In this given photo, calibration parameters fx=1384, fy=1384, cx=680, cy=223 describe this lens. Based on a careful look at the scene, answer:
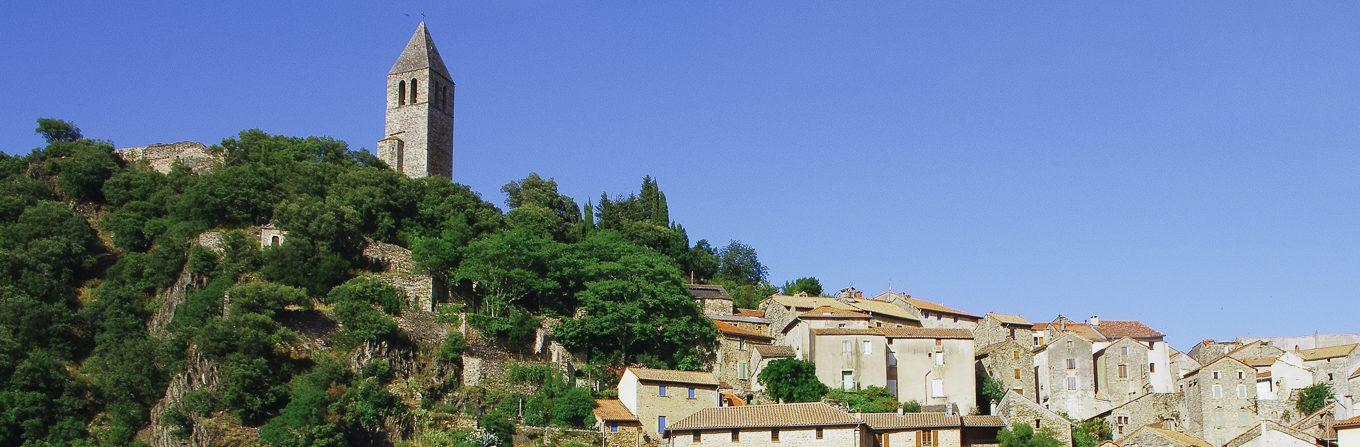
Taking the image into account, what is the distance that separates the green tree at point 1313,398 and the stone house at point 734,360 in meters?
23.6

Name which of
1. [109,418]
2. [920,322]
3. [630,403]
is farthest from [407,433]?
[920,322]

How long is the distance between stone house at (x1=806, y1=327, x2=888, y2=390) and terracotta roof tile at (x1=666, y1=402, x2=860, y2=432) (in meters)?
6.12

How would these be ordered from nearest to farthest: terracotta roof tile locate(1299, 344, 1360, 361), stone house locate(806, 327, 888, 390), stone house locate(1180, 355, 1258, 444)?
stone house locate(806, 327, 888, 390), stone house locate(1180, 355, 1258, 444), terracotta roof tile locate(1299, 344, 1360, 361)

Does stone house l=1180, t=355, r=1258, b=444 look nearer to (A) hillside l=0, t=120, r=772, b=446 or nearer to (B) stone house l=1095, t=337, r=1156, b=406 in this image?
(B) stone house l=1095, t=337, r=1156, b=406

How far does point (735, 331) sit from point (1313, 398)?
24.9 m

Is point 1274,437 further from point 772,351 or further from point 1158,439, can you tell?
point 772,351

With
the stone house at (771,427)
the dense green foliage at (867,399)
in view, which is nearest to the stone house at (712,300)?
the dense green foliage at (867,399)

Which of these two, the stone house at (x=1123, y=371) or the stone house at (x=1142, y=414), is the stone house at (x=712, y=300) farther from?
the stone house at (x=1142, y=414)

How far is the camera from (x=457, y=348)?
5438 centimetres

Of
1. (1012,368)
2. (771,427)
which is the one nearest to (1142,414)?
(1012,368)

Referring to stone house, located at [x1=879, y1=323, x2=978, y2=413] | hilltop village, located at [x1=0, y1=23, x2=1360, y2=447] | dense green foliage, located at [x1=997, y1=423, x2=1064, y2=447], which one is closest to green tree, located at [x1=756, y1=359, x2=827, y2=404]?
hilltop village, located at [x1=0, y1=23, x2=1360, y2=447]

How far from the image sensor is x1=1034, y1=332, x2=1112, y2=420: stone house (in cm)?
6153

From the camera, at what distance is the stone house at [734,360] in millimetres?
58906

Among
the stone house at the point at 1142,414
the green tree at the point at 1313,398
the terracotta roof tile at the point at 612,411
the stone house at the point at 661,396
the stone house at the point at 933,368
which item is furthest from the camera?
the stone house at the point at 1142,414
